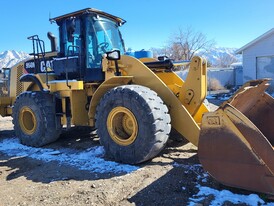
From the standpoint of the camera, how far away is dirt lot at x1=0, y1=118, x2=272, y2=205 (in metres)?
3.92

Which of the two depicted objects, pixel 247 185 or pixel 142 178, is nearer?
pixel 247 185

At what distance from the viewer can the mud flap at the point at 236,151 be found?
3.49 metres

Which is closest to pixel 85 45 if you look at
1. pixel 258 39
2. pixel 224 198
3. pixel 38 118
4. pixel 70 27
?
pixel 70 27

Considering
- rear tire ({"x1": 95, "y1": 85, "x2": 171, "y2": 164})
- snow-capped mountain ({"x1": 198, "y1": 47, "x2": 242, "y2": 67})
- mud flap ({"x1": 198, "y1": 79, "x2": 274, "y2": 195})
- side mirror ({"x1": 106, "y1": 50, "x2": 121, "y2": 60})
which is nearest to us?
mud flap ({"x1": 198, "y1": 79, "x2": 274, "y2": 195})

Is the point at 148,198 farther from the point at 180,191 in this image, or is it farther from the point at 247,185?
the point at 247,185

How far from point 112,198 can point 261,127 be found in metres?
2.65

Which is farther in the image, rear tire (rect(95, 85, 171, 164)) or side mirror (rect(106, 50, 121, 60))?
side mirror (rect(106, 50, 121, 60))

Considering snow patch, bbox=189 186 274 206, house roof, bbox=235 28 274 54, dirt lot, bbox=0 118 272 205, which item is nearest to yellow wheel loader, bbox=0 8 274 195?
snow patch, bbox=189 186 274 206

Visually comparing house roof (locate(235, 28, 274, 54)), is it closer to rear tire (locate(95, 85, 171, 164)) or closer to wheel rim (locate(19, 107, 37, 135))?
wheel rim (locate(19, 107, 37, 135))

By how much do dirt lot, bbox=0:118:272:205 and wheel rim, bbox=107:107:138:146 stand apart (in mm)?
494

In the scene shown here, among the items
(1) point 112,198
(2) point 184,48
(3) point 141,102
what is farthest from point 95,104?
(2) point 184,48

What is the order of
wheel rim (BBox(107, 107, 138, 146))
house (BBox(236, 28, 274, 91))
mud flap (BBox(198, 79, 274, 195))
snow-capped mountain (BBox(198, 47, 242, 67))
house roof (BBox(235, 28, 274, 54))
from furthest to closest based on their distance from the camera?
snow-capped mountain (BBox(198, 47, 242, 67))
house (BBox(236, 28, 274, 91))
house roof (BBox(235, 28, 274, 54))
wheel rim (BBox(107, 107, 138, 146))
mud flap (BBox(198, 79, 274, 195))

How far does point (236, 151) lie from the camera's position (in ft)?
12.1

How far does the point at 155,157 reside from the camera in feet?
17.5
